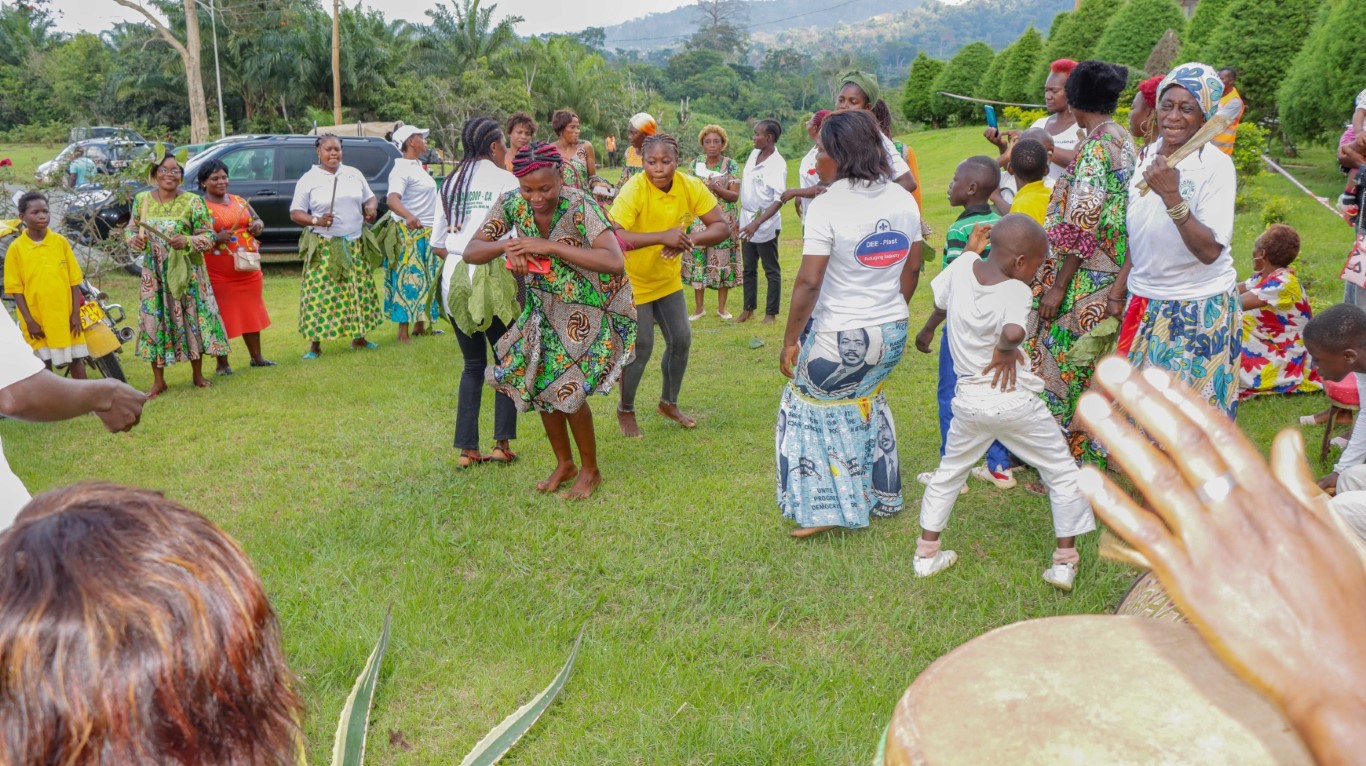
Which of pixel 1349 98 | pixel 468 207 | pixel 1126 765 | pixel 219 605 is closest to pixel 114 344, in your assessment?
pixel 468 207

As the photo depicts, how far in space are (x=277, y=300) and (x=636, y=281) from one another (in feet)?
23.5

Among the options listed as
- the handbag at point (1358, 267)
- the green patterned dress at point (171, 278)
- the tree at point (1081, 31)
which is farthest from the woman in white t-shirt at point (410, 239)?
the tree at point (1081, 31)

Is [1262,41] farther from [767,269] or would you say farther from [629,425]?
[629,425]

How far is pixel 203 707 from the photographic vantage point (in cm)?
94

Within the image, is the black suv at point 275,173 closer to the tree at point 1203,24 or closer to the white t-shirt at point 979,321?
the white t-shirt at point 979,321

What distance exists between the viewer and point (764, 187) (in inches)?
342

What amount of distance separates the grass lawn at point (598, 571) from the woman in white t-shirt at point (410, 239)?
6.60ft

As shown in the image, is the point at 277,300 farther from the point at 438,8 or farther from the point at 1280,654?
the point at 438,8

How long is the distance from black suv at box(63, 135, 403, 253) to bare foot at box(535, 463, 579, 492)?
874 centimetres

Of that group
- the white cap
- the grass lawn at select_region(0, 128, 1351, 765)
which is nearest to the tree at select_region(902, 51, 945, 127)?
the white cap

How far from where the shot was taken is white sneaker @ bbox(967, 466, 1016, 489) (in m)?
4.62

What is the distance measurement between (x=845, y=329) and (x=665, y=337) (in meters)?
1.92

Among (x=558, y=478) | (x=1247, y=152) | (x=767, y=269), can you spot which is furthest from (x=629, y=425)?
(x=1247, y=152)

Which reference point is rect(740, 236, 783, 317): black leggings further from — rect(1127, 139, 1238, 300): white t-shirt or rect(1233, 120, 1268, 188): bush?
rect(1233, 120, 1268, 188): bush
